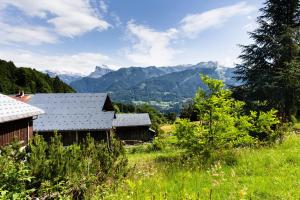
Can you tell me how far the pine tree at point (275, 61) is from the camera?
27.4 meters

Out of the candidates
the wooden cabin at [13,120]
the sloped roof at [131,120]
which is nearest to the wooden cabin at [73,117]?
the wooden cabin at [13,120]

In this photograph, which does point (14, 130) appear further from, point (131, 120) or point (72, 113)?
point (131, 120)

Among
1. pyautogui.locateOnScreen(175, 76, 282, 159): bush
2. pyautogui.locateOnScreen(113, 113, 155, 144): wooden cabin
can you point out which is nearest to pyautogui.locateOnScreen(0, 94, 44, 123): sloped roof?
pyautogui.locateOnScreen(175, 76, 282, 159): bush

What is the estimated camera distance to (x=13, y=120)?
58.6 feet

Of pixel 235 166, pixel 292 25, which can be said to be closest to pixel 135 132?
pixel 292 25

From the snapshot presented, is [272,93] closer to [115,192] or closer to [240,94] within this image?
[240,94]

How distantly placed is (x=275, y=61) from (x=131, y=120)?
35704mm

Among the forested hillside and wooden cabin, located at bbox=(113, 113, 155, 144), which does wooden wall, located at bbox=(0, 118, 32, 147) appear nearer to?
wooden cabin, located at bbox=(113, 113, 155, 144)

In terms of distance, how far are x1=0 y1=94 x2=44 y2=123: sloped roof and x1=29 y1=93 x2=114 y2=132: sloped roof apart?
12333mm

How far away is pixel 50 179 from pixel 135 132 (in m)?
54.0

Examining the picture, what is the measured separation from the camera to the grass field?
6.25 metres

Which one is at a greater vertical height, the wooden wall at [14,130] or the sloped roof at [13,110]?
the sloped roof at [13,110]

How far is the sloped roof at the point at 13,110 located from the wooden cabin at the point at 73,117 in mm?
12082

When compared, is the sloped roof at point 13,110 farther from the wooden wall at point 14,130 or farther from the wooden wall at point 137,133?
the wooden wall at point 137,133
